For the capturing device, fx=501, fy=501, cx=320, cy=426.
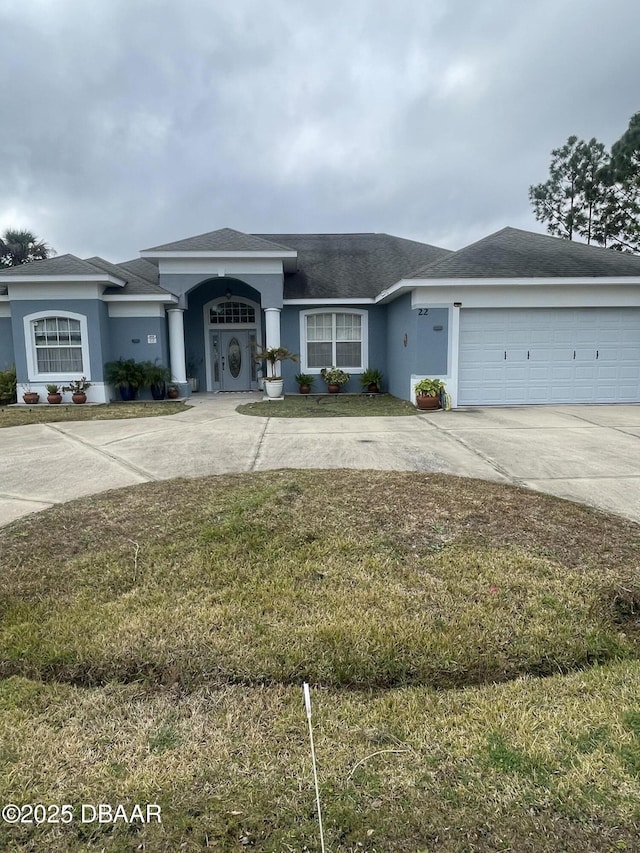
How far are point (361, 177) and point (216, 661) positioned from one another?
67.7ft

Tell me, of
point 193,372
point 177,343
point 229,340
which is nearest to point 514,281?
point 229,340

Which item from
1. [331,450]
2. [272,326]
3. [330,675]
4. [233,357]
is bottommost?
[330,675]

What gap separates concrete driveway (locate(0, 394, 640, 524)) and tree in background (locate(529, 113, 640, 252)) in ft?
67.7

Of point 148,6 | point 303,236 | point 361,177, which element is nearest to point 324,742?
point 148,6

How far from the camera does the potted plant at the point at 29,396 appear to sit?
13.4 metres

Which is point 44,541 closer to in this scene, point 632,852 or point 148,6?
point 632,852

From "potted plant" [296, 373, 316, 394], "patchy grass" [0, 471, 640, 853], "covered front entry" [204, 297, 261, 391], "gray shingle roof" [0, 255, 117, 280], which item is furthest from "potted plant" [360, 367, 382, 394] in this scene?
"patchy grass" [0, 471, 640, 853]

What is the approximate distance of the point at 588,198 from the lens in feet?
92.2

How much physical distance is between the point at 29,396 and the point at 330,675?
13.5 meters

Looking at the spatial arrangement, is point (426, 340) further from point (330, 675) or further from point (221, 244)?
point (330, 675)

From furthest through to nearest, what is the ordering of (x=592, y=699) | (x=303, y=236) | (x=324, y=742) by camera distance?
(x=303, y=236), (x=592, y=699), (x=324, y=742)

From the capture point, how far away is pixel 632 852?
158 centimetres

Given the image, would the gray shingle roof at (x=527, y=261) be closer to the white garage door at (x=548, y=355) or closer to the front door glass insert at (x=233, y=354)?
the white garage door at (x=548, y=355)

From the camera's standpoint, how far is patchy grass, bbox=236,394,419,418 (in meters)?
10.8
